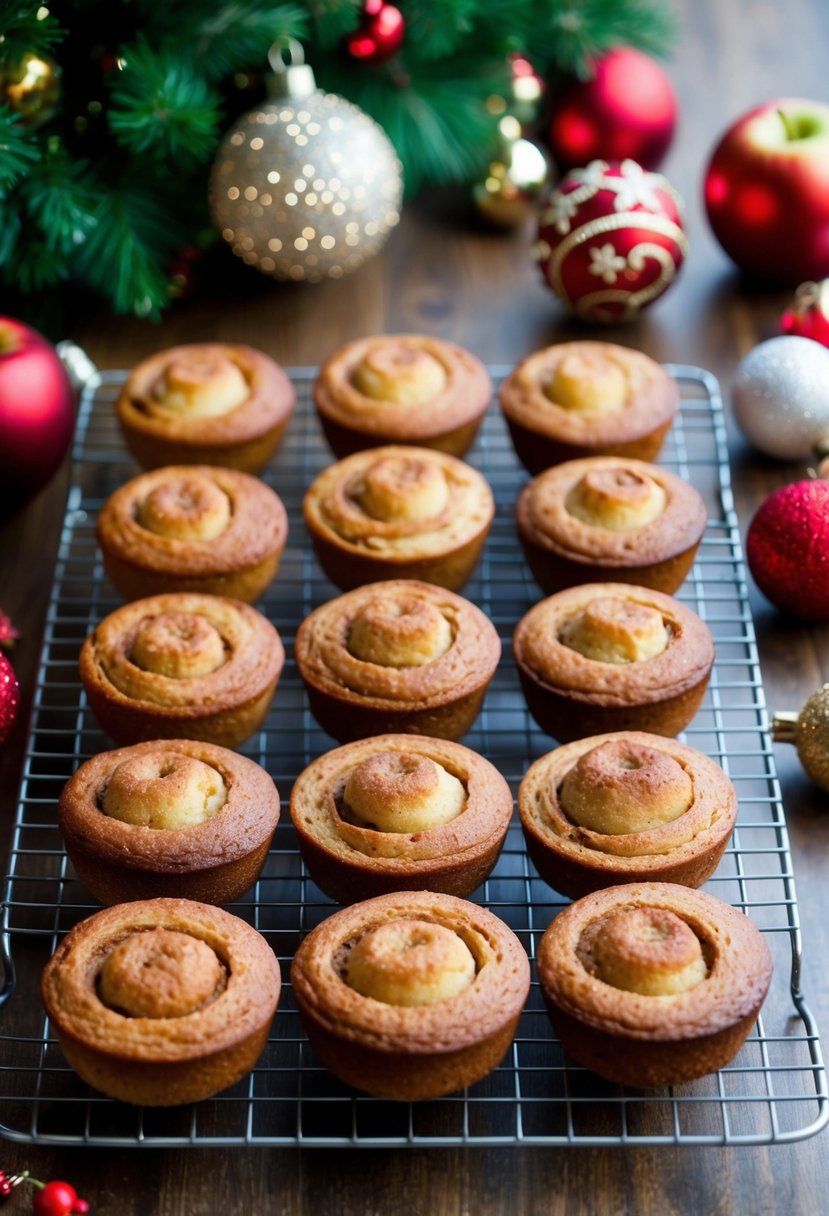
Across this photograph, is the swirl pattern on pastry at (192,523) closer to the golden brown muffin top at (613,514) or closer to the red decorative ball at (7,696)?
the red decorative ball at (7,696)

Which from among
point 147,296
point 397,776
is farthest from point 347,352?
point 397,776

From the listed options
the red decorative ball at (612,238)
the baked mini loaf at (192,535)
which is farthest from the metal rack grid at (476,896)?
the red decorative ball at (612,238)

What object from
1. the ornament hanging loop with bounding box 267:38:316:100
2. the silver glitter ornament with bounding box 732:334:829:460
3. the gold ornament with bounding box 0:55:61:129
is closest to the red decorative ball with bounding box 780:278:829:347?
the silver glitter ornament with bounding box 732:334:829:460

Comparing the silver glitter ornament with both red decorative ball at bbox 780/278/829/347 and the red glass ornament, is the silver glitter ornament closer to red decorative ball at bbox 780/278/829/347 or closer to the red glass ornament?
red decorative ball at bbox 780/278/829/347

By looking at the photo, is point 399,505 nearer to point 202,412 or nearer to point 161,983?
point 202,412

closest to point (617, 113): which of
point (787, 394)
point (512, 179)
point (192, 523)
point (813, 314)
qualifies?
point (512, 179)

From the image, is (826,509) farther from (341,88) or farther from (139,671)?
(341,88)
